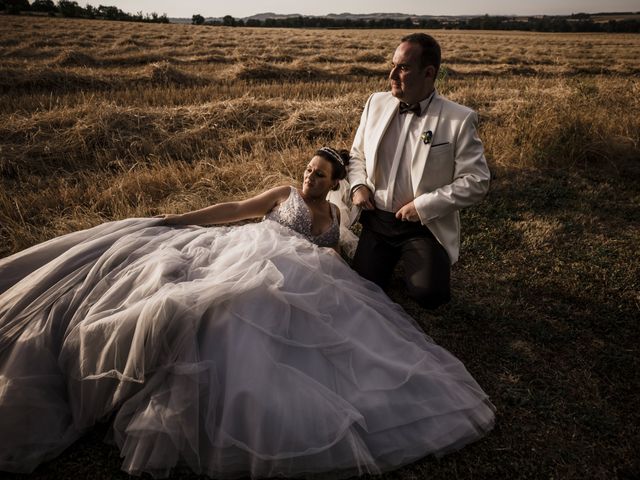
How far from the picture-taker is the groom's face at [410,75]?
2.93 metres

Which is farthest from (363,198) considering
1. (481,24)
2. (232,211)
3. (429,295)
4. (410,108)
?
(481,24)

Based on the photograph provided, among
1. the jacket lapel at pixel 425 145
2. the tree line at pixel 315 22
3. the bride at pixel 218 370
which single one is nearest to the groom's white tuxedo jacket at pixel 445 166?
the jacket lapel at pixel 425 145

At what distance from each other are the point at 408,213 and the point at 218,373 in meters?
1.88

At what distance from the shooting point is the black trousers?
10.3ft

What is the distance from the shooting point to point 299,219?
10.6 ft

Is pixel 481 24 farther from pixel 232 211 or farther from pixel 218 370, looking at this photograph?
pixel 218 370

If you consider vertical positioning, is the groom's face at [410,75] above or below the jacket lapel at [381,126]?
above

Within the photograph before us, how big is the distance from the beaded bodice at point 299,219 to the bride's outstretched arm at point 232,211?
0.26 feet

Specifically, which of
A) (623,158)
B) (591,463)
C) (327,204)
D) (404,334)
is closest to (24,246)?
(327,204)

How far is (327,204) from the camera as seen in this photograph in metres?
3.61

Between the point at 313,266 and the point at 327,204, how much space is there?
1112 mm

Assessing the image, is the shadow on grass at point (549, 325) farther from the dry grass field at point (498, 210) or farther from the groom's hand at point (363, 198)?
the groom's hand at point (363, 198)

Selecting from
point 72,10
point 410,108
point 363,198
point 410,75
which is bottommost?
point 363,198

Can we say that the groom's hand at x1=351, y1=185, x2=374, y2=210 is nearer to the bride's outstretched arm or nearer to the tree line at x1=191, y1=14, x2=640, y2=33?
the bride's outstretched arm
